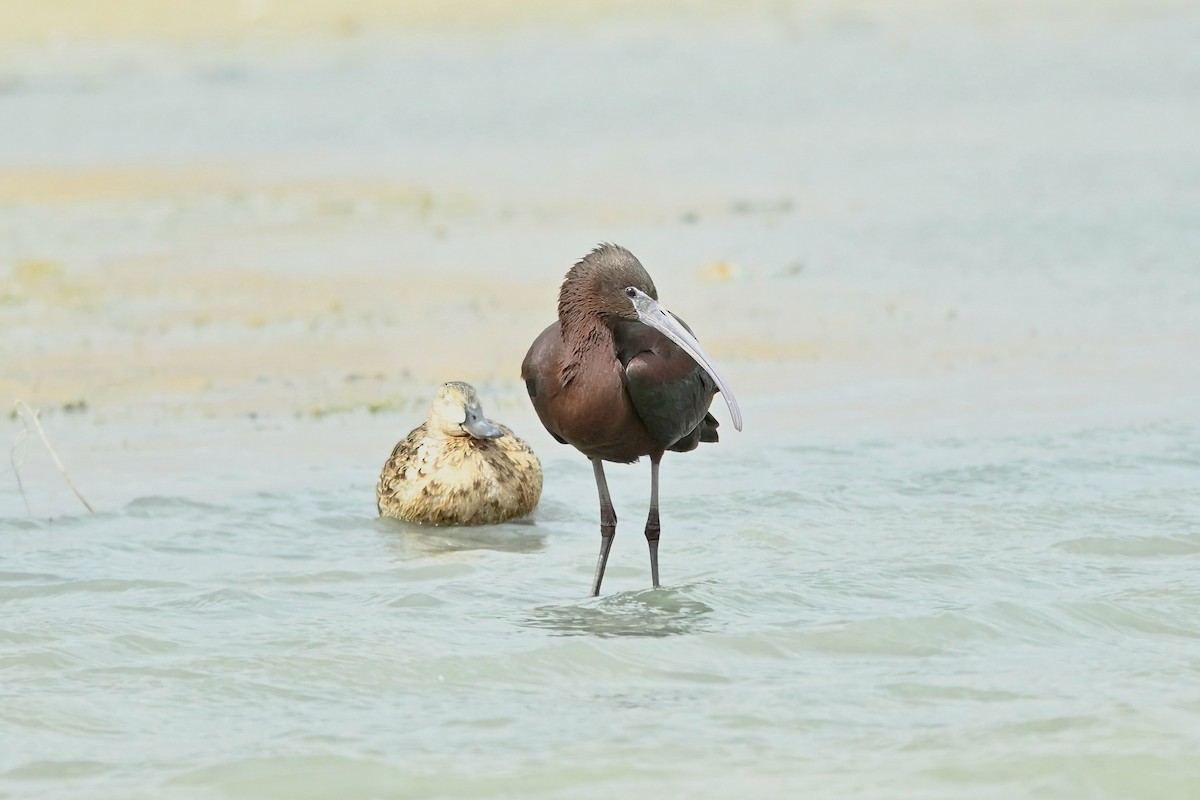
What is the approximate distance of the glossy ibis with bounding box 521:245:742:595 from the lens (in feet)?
21.5

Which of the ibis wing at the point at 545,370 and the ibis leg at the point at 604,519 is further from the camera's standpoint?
the ibis leg at the point at 604,519

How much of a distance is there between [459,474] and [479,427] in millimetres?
257

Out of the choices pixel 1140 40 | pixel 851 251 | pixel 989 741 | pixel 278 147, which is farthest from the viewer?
pixel 1140 40

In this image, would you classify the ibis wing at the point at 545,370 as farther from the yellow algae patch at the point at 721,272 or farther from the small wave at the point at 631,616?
the yellow algae patch at the point at 721,272

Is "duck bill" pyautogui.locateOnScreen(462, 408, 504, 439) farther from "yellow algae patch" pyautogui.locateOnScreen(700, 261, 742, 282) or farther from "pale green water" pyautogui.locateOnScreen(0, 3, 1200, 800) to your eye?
"yellow algae patch" pyautogui.locateOnScreen(700, 261, 742, 282)

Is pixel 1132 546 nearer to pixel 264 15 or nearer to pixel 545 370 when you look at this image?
pixel 545 370

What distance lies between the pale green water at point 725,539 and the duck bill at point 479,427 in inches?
18.4

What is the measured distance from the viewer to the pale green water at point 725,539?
5.30 metres

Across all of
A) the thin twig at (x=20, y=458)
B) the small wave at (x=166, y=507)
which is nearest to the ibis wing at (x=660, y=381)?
the small wave at (x=166, y=507)

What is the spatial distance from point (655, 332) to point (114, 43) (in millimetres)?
23800

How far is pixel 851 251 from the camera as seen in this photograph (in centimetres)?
1427

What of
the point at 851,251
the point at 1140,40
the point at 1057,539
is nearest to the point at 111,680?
the point at 1057,539

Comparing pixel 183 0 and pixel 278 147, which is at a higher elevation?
pixel 183 0

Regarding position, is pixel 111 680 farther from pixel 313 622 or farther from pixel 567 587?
pixel 567 587
